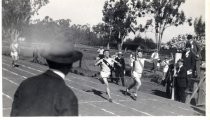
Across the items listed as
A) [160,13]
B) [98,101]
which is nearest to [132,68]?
[98,101]

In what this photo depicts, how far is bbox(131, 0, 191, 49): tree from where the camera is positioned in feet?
15.8

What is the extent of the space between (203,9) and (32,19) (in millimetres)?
2360

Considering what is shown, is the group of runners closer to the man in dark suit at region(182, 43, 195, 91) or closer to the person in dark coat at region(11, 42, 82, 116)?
the man in dark suit at region(182, 43, 195, 91)

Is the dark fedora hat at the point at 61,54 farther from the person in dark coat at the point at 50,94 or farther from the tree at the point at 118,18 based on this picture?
the tree at the point at 118,18

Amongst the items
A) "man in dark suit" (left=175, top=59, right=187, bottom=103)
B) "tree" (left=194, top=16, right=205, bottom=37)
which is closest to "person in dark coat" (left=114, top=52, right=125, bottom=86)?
"man in dark suit" (left=175, top=59, right=187, bottom=103)

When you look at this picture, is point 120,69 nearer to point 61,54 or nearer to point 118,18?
point 118,18

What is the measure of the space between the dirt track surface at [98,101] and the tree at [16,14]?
1.55 feet

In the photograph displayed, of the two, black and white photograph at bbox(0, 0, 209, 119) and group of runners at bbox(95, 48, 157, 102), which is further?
group of runners at bbox(95, 48, 157, 102)

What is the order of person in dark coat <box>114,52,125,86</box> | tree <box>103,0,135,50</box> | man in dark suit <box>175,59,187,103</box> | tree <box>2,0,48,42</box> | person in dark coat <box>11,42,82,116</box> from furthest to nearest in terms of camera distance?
1. person in dark coat <box>114,52,125,86</box>
2. man in dark suit <box>175,59,187,103</box>
3. tree <box>103,0,135,50</box>
4. tree <box>2,0,48,42</box>
5. person in dark coat <box>11,42,82,116</box>

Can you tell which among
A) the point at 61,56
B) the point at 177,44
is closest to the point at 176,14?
the point at 177,44

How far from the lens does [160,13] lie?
5.05 meters

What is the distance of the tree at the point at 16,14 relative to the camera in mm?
4059

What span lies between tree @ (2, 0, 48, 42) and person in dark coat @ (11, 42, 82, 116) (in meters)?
1.89

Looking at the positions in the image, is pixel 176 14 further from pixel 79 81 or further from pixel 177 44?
pixel 79 81
